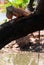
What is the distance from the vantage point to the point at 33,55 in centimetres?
732

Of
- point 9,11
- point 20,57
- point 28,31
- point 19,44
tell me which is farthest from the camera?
point 19,44

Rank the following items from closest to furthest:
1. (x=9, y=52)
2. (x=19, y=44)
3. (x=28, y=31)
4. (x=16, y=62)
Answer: (x=28, y=31), (x=16, y=62), (x=9, y=52), (x=19, y=44)

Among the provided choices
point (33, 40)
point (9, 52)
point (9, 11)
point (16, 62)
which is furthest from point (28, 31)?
point (33, 40)

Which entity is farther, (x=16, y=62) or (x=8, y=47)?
(x=8, y=47)

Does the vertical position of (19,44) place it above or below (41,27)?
above

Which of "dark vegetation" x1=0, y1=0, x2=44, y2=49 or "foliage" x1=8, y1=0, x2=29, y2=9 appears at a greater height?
"foliage" x1=8, y1=0, x2=29, y2=9

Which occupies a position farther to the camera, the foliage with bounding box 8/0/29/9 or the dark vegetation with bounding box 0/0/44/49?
the foliage with bounding box 8/0/29/9

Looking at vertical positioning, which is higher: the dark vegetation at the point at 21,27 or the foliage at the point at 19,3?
the foliage at the point at 19,3

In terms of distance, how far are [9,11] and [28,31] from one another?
2.38 metres

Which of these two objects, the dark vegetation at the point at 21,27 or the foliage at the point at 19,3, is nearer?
the dark vegetation at the point at 21,27

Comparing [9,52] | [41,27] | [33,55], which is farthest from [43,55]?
[41,27]

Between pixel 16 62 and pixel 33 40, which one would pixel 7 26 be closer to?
pixel 16 62

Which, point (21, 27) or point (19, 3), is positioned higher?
point (19, 3)

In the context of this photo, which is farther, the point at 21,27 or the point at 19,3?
the point at 19,3
